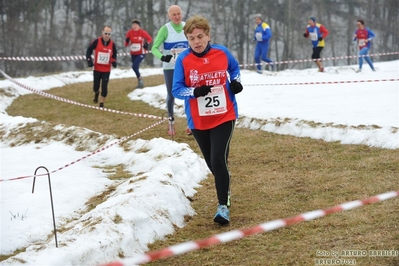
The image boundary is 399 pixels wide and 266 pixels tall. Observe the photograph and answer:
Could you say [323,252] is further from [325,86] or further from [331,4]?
[331,4]

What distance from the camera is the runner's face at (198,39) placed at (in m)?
5.35

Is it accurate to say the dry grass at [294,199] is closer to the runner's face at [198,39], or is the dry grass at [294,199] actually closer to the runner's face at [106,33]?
the runner's face at [198,39]

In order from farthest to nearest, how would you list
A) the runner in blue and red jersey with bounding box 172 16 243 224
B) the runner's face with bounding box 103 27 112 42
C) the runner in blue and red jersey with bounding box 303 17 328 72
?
1. the runner in blue and red jersey with bounding box 303 17 328 72
2. the runner's face with bounding box 103 27 112 42
3. the runner in blue and red jersey with bounding box 172 16 243 224

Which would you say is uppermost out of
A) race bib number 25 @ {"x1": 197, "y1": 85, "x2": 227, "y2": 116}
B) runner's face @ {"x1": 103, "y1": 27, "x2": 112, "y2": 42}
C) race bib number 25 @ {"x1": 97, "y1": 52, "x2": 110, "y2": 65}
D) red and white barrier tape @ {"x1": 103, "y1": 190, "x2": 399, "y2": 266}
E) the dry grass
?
runner's face @ {"x1": 103, "y1": 27, "x2": 112, "y2": 42}

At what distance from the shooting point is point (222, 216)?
546 centimetres

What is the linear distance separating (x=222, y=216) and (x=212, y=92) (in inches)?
44.5

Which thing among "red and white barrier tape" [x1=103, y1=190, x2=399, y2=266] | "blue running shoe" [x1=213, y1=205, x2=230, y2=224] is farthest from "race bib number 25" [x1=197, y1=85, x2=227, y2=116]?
"red and white barrier tape" [x1=103, y1=190, x2=399, y2=266]

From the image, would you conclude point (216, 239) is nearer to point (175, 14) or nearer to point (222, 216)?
point (222, 216)

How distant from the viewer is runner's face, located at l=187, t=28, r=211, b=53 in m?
5.35

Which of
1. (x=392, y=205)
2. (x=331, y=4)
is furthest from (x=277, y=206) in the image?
(x=331, y=4)

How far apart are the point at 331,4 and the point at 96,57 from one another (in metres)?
42.9

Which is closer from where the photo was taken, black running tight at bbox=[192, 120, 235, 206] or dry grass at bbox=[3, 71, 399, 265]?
dry grass at bbox=[3, 71, 399, 265]

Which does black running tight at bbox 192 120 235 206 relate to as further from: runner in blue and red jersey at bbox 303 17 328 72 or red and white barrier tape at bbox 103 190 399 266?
runner in blue and red jersey at bbox 303 17 328 72

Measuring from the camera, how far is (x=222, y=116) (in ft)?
17.8
